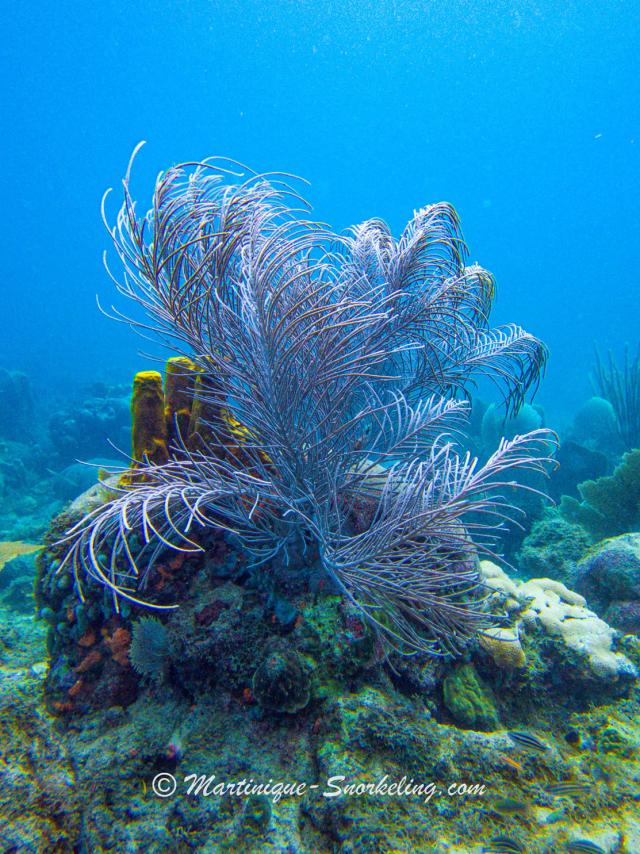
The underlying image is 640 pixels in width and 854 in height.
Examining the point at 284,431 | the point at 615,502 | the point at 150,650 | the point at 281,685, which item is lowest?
the point at 281,685

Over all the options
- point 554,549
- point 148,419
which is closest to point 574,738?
point 554,549

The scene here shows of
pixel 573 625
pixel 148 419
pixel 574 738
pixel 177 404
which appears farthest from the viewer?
pixel 177 404

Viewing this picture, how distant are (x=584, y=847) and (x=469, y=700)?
92 cm

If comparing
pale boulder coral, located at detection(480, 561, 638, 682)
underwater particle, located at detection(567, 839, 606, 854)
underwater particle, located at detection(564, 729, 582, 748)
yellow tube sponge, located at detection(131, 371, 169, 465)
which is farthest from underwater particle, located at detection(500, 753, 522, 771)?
yellow tube sponge, located at detection(131, 371, 169, 465)

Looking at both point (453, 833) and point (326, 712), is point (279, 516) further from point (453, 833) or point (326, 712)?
point (453, 833)

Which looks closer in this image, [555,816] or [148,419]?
[555,816]

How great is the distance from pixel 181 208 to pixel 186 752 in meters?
Result: 3.64

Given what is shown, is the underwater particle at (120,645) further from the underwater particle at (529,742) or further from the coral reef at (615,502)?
the coral reef at (615,502)

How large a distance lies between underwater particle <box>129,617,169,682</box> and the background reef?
0.04 ft

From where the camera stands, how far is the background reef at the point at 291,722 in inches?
83.8

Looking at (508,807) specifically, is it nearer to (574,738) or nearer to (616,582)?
(574,738)

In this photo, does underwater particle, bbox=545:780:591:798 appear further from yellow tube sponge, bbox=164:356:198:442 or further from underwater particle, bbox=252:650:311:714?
yellow tube sponge, bbox=164:356:198:442

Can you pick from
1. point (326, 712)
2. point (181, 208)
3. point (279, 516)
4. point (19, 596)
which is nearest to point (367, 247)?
point (181, 208)

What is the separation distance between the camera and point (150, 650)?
279 cm
